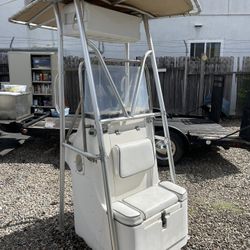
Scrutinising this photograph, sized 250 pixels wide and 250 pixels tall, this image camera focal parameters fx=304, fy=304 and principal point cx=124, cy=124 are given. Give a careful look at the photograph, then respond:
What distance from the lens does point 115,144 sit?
2508 mm

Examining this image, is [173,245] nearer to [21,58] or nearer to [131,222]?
[131,222]

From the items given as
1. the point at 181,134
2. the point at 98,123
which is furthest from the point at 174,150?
the point at 98,123

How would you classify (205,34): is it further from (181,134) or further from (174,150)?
(174,150)

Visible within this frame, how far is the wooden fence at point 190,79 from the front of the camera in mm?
9172

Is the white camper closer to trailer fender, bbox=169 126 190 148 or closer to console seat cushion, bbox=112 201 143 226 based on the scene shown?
console seat cushion, bbox=112 201 143 226

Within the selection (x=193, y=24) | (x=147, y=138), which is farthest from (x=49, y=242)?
(x=193, y=24)

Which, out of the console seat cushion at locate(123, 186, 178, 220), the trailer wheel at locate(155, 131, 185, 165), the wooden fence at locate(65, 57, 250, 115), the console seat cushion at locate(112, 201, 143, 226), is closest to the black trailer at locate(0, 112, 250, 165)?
the trailer wheel at locate(155, 131, 185, 165)

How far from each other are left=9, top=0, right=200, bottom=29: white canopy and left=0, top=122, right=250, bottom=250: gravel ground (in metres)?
2.05

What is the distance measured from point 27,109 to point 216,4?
7.15m

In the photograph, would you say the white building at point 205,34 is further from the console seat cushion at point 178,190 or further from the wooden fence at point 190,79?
the console seat cushion at point 178,190

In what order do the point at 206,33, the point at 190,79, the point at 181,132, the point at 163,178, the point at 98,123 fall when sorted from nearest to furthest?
1. the point at 98,123
2. the point at 163,178
3. the point at 181,132
4. the point at 190,79
5. the point at 206,33

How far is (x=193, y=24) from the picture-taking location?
10.0m

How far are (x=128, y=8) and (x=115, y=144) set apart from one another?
1.17 meters

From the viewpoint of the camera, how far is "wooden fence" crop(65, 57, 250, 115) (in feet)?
30.1
